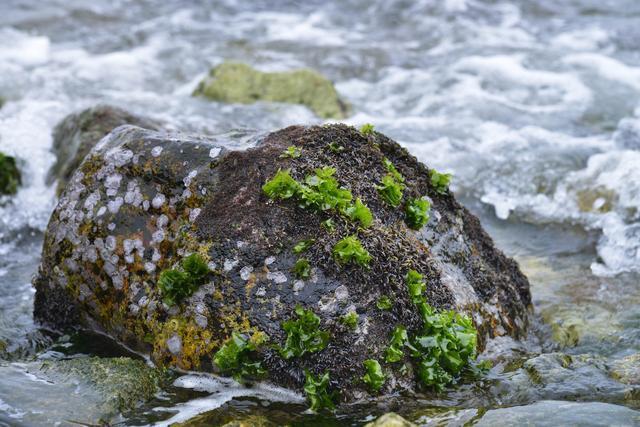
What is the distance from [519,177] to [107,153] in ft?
19.7

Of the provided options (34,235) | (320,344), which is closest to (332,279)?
(320,344)

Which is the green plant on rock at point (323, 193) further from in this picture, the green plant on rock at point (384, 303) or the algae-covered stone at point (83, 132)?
the algae-covered stone at point (83, 132)

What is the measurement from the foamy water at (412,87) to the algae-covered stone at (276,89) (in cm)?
30

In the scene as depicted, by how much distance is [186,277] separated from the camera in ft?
15.6

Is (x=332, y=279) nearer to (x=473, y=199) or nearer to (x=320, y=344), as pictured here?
(x=320, y=344)

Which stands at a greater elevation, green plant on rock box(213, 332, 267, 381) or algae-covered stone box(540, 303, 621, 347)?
green plant on rock box(213, 332, 267, 381)

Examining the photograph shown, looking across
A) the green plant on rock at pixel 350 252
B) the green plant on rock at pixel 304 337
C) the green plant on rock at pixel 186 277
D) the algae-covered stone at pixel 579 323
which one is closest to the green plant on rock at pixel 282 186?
the green plant on rock at pixel 350 252

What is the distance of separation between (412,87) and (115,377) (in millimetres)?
10126

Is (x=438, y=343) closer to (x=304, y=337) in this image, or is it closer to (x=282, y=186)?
(x=304, y=337)

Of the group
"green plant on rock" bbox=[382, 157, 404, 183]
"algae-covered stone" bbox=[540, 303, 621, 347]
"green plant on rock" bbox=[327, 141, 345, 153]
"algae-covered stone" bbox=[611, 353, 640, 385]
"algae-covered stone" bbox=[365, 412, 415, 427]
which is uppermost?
"green plant on rock" bbox=[327, 141, 345, 153]

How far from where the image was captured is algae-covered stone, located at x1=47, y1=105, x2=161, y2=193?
8703mm

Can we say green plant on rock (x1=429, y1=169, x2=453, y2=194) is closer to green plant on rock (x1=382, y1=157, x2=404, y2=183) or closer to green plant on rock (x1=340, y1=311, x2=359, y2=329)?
green plant on rock (x1=382, y1=157, x2=404, y2=183)

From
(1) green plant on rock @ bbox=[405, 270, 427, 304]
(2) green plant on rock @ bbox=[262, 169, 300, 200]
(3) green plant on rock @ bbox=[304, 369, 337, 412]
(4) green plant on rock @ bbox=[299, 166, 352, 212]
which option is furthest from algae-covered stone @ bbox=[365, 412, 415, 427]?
(2) green plant on rock @ bbox=[262, 169, 300, 200]

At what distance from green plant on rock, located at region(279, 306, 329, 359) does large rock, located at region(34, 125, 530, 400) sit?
5 cm
